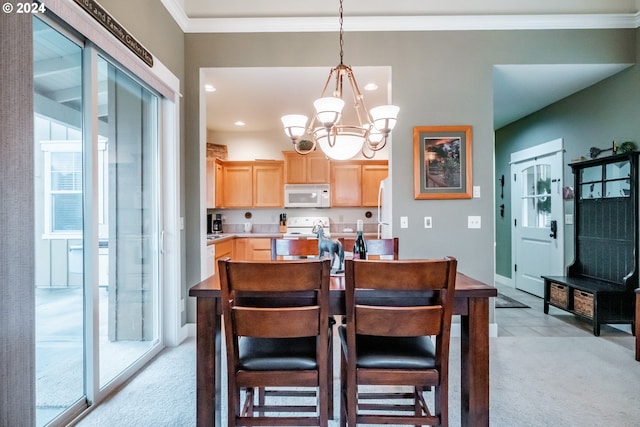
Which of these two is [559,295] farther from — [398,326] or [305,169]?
[305,169]

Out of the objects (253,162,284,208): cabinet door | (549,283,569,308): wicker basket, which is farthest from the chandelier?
(253,162,284,208): cabinet door

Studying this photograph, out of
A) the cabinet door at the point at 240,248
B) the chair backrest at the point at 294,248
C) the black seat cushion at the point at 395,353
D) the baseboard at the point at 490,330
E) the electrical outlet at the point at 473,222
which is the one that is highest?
the electrical outlet at the point at 473,222

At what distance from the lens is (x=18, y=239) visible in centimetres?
140

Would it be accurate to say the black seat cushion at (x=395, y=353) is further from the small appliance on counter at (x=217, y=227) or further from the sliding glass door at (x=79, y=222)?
the small appliance on counter at (x=217, y=227)

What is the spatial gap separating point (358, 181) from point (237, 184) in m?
1.97

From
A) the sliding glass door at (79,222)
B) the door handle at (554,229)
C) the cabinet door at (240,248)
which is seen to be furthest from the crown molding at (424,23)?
the cabinet door at (240,248)

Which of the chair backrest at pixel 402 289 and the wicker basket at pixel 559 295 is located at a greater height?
the chair backrest at pixel 402 289

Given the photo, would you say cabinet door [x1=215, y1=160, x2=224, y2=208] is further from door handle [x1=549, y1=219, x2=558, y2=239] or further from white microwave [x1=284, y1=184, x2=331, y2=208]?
door handle [x1=549, y1=219, x2=558, y2=239]

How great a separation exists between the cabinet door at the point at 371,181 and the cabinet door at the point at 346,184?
66 mm

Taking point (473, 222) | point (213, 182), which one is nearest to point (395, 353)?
point (473, 222)

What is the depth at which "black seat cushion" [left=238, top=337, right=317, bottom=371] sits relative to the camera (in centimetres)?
139

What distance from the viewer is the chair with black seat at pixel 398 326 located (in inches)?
51.3

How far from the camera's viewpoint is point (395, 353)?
1.43 metres

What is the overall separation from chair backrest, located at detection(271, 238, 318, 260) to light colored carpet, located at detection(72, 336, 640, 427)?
101 centimetres
